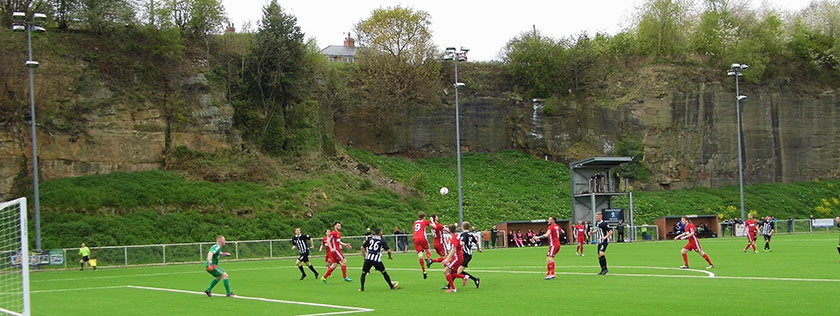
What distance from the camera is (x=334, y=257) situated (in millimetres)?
26969

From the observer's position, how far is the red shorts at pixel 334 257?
26.9m

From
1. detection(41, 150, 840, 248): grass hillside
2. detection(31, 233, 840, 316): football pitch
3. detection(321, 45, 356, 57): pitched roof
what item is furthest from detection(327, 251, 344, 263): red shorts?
detection(321, 45, 356, 57): pitched roof

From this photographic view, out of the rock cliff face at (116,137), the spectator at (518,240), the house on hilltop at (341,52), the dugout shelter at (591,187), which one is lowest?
the spectator at (518,240)

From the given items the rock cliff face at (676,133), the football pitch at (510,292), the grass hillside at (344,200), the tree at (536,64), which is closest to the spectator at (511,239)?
the grass hillside at (344,200)

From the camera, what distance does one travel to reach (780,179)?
289ft

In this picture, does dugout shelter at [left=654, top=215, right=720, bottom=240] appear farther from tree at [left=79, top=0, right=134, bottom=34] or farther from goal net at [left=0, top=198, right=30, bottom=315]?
goal net at [left=0, top=198, right=30, bottom=315]

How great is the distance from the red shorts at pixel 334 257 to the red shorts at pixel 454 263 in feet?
18.6

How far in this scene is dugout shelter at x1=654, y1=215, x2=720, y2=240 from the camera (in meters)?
63.1

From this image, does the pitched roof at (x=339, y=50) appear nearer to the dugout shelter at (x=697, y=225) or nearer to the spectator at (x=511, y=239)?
the dugout shelter at (x=697, y=225)

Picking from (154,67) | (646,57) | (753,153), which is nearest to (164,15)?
(154,67)

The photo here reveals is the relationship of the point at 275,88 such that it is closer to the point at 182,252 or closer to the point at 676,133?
the point at 182,252

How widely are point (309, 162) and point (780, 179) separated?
49.7 m

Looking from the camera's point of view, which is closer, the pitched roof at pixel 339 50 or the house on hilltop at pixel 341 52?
the house on hilltop at pixel 341 52

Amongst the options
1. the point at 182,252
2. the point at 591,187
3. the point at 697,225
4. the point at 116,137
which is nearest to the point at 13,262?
the point at 182,252
